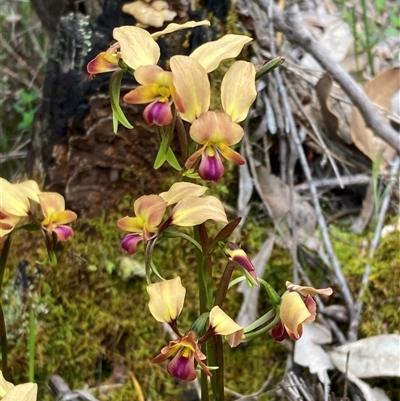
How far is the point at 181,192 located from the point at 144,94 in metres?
0.16

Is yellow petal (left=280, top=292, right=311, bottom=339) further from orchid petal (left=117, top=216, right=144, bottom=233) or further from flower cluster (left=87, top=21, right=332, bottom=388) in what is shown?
orchid petal (left=117, top=216, right=144, bottom=233)

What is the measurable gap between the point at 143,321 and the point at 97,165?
42 cm

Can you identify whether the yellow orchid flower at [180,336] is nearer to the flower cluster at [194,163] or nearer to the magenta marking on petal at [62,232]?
the flower cluster at [194,163]

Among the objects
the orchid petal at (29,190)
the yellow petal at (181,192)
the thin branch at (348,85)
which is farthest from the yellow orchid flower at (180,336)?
the thin branch at (348,85)

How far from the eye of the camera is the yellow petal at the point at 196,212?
0.76 m

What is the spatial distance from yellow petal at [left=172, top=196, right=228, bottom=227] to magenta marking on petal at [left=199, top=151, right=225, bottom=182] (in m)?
0.06

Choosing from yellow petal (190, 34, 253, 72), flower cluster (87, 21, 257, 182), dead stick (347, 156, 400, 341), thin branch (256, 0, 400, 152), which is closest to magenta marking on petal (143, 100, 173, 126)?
flower cluster (87, 21, 257, 182)

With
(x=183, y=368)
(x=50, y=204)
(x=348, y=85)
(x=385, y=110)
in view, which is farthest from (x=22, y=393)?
(x=385, y=110)

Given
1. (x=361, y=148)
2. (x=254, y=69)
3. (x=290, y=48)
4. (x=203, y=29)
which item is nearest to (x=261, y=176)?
(x=361, y=148)

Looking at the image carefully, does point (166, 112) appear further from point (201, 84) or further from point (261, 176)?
point (261, 176)

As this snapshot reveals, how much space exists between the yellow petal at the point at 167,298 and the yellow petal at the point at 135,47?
300mm

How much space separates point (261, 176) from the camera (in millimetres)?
1661

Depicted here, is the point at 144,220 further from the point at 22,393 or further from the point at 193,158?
the point at 22,393

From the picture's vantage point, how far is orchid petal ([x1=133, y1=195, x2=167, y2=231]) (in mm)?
775
